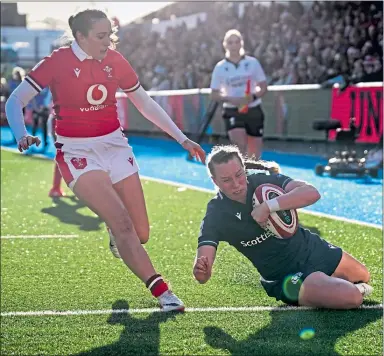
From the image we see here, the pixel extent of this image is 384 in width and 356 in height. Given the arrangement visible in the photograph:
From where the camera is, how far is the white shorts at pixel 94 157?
6344 millimetres

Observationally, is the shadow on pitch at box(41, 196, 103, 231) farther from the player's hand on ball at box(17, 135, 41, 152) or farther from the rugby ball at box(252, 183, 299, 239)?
the rugby ball at box(252, 183, 299, 239)

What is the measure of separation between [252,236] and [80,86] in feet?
5.25

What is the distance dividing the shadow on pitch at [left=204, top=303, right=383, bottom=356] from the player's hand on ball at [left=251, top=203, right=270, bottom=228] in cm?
65

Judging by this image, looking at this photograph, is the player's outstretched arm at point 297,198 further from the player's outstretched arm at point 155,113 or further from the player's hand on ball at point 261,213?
the player's outstretched arm at point 155,113

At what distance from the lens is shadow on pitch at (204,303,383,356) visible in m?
5.06

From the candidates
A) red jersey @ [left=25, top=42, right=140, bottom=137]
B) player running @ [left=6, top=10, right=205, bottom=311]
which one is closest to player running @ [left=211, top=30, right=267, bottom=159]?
player running @ [left=6, top=10, right=205, bottom=311]

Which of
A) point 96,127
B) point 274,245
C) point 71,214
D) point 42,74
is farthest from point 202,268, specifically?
point 71,214

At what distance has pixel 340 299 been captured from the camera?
19.4 ft

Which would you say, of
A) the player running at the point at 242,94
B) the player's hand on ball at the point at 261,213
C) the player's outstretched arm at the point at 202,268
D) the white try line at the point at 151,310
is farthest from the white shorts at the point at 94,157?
the player running at the point at 242,94

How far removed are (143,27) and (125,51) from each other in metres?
1.19

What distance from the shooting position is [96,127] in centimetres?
640

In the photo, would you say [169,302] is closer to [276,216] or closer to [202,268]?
[202,268]

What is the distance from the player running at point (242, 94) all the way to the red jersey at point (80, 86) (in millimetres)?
6109

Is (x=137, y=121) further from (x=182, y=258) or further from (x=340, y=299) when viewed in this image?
(x=340, y=299)
